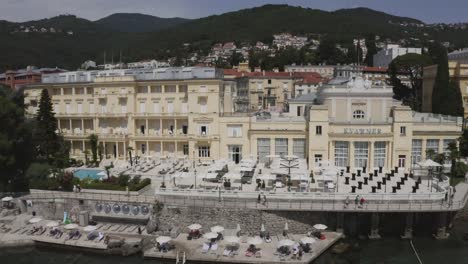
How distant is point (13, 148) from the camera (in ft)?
144

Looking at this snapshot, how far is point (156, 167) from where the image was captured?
52812mm

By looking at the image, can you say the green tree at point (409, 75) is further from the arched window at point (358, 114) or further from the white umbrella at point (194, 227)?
the white umbrella at point (194, 227)

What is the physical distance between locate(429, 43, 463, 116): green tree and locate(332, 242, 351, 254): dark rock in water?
39.7m

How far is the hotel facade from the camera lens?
50312 mm

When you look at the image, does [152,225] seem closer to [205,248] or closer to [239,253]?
[205,248]

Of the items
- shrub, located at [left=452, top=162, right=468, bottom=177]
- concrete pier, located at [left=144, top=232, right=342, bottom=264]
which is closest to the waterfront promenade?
concrete pier, located at [left=144, top=232, right=342, bottom=264]

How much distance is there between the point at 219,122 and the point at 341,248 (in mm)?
24648

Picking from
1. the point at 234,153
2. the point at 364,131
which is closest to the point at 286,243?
the point at 364,131

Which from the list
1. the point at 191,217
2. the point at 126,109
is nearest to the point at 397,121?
the point at 191,217

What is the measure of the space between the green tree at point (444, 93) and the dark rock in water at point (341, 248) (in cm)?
3970

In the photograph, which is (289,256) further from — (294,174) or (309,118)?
(309,118)

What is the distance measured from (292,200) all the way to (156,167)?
21.4 m

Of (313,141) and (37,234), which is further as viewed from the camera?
(313,141)

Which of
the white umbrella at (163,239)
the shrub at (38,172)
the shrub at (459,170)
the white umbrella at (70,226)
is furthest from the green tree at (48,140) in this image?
the shrub at (459,170)
